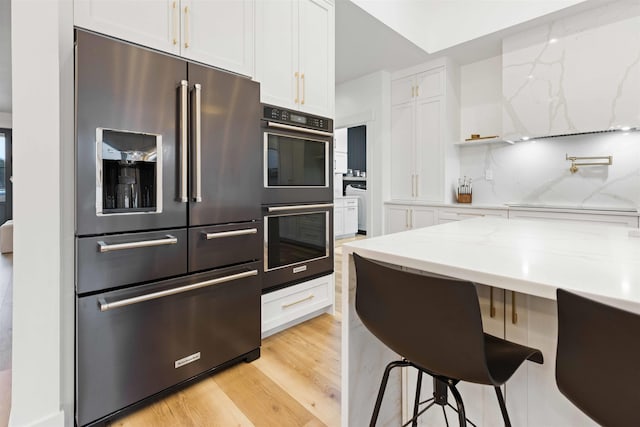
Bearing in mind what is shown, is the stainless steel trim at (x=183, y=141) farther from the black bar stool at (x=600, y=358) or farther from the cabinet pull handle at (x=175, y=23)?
the black bar stool at (x=600, y=358)

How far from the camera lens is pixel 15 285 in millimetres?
1192

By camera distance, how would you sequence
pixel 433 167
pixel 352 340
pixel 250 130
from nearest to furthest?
pixel 352 340 → pixel 250 130 → pixel 433 167

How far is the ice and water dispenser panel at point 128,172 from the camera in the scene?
1.36 metres

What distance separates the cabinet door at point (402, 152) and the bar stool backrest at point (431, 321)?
341 centimetres

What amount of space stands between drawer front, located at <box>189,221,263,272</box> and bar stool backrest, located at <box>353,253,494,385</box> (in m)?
1.05

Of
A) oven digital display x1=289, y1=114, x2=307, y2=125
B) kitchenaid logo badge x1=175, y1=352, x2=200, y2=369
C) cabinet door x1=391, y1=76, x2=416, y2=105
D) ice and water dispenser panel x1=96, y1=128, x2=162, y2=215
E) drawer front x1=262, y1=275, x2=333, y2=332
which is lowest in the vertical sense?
kitchenaid logo badge x1=175, y1=352, x2=200, y2=369

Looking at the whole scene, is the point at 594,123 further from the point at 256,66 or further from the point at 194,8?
the point at 194,8

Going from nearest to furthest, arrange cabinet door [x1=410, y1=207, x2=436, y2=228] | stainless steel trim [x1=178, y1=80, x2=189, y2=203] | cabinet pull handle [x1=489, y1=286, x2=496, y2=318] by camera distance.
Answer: cabinet pull handle [x1=489, y1=286, x2=496, y2=318] < stainless steel trim [x1=178, y1=80, x2=189, y2=203] < cabinet door [x1=410, y1=207, x2=436, y2=228]

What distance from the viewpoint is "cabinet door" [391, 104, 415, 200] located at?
4.07m

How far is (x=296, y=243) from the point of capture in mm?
2303

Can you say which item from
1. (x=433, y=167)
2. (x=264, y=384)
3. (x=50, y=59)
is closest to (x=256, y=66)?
(x=50, y=59)

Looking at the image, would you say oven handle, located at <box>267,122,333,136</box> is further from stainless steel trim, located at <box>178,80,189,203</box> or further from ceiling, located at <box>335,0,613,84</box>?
ceiling, located at <box>335,0,613,84</box>

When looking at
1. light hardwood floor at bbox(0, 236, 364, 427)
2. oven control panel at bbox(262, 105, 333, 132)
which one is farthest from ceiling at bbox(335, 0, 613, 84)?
light hardwood floor at bbox(0, 236, 364, 427)

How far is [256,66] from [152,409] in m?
1.99
